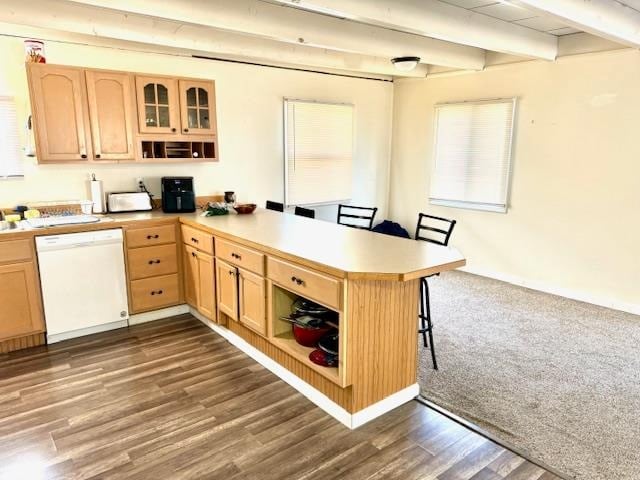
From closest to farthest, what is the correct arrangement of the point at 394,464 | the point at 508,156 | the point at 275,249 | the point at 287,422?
the point at 394,464 < the point at 287,422 < the point at 275,249 < the point at 508,156

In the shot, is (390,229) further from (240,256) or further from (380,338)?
(380,338)

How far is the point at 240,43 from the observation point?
404 cm

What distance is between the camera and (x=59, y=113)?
3.49 metres

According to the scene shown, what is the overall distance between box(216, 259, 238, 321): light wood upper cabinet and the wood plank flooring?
361 mm

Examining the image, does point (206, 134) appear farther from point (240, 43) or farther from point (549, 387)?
point (549, 387)

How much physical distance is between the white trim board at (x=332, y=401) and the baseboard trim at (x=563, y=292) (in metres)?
2.67

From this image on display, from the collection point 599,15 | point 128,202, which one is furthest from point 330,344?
point 599,15


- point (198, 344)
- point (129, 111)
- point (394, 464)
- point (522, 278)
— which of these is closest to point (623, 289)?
point (522, 278)

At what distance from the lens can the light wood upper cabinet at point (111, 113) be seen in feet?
11.9

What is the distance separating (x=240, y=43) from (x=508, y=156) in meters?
3.03

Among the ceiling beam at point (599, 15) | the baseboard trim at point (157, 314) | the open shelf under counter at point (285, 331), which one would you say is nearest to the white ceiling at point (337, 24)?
the ceiling beam at point (599, 15)

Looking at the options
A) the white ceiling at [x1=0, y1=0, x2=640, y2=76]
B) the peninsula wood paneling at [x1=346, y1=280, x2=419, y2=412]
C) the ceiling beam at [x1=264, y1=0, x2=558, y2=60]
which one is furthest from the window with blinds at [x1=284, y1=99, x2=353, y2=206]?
the peninsula wood paneling at [x1=346, y1=280, x2=419, y2=412]

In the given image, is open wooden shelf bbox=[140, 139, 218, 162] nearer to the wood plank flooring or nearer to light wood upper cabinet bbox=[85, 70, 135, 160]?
light wood upper cabinet bbox=[85, 70, 135, 160]

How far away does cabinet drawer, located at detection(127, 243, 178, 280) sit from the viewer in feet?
12.2
